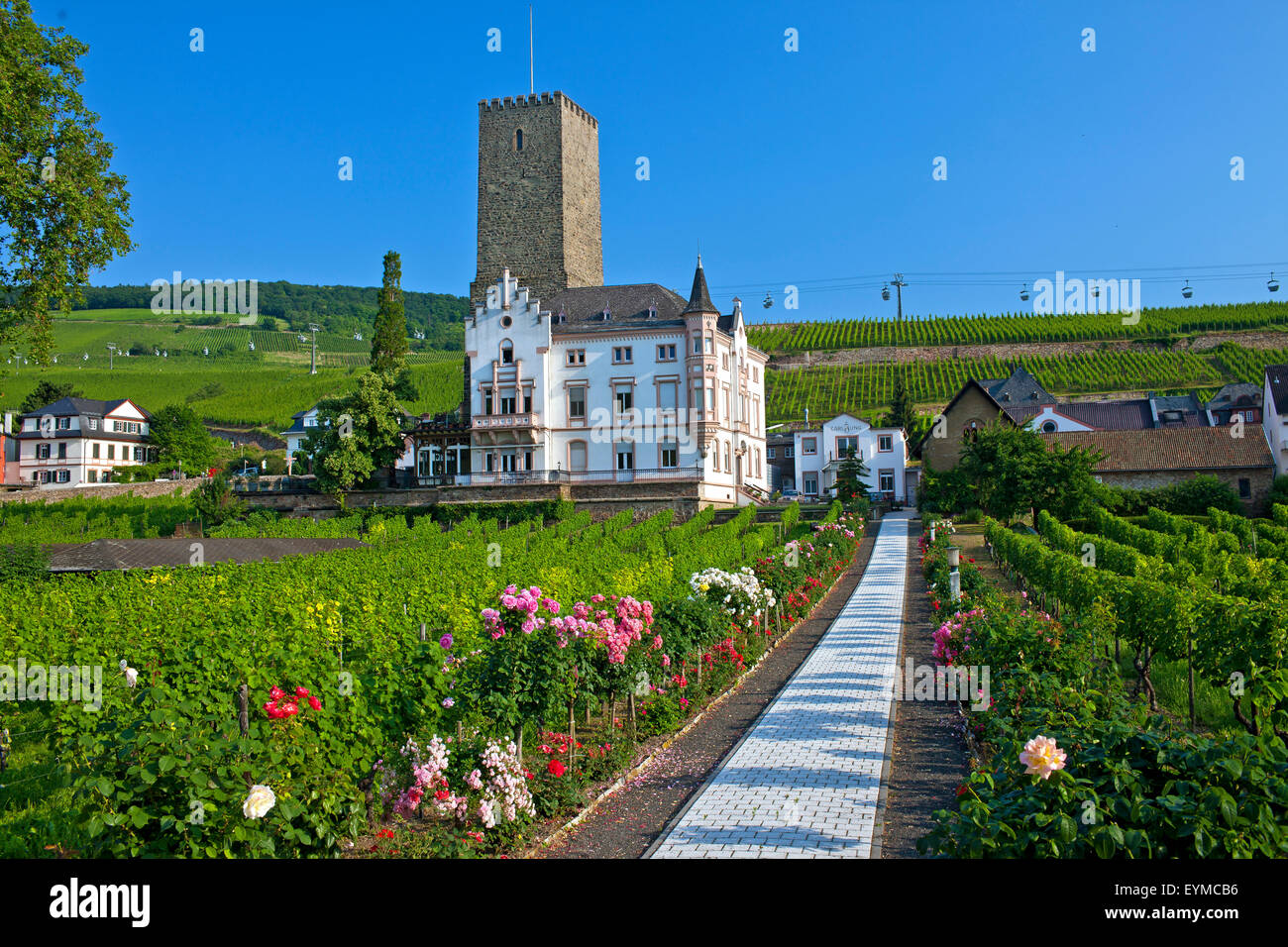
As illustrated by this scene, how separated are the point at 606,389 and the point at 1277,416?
1503 inches

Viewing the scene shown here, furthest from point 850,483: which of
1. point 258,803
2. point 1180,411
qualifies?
point 258,803

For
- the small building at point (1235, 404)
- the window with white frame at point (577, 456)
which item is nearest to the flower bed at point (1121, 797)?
the window with white frame at point (577, 456)

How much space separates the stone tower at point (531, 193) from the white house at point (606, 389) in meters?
3.80

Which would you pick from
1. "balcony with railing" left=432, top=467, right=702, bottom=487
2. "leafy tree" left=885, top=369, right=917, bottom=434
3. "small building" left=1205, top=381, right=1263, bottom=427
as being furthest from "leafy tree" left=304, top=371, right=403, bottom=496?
"small building" left=1205, top=381, right=1263, bottom=427

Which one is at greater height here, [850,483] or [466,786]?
[850,483]

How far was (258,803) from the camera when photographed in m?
5.79

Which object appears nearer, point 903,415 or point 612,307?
point 612,307

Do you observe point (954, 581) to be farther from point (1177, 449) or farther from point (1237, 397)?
point (1237, 397)

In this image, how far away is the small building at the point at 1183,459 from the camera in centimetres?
4891

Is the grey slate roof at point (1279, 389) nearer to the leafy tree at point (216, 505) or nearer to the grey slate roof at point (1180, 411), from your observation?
the grey slate roof at point (1180, 411)

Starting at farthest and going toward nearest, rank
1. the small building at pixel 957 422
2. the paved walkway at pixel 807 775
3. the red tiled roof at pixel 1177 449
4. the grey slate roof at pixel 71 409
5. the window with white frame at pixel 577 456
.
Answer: the grey slate roof at pixel 71 409 < the window with white frame at pixel 577 456 < the small building at pixel 957 422 < the red tiled roof at pixel 1177 449 < the paved walkway at pixel 807 775
